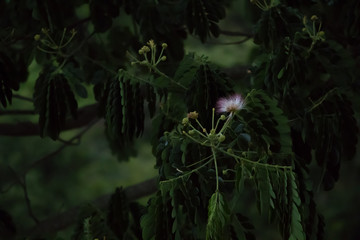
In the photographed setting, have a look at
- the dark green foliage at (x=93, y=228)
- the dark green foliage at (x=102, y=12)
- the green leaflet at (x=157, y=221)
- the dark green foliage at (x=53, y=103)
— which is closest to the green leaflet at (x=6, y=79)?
the dark green foliage at (x=53, y=103)

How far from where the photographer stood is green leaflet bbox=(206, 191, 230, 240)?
2.38 metres

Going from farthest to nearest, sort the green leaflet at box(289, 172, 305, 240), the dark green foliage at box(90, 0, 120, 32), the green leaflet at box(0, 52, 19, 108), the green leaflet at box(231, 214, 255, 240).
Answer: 1. the dark green foliage at box(90, 0, 120, 32)
2. the green leaflet at box(0, 52, 19, 108)
3. the green leaflet at box(231, 214, 255, 240)
4. the green leaflet at box(289, 172, 305, 240)

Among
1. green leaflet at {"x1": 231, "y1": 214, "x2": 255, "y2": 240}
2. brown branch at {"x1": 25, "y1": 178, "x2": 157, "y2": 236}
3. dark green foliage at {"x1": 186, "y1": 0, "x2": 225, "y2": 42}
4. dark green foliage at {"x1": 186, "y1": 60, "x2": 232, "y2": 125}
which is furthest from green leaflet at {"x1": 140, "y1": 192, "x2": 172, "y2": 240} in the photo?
brown branch at {"x1": 25, "y1": 178, "x2": 157, "y2": 236}

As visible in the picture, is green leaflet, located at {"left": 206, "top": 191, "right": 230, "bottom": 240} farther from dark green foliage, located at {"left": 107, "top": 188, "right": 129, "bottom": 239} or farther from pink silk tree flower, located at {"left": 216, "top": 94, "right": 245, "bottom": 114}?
dark green foliage, located at {"left": 107, "top": 188, "right": 129, "bottom": 239}

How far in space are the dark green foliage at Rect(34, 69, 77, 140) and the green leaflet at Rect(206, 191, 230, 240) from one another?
0.98 meters

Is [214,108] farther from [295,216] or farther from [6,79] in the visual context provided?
[6,79]

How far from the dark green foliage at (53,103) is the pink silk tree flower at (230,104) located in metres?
0.69

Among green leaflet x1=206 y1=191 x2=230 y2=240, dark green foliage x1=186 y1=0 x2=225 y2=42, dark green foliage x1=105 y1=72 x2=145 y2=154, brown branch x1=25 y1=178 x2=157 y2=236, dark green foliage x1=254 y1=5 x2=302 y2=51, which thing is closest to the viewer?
green leaflet x1=206 y1=191 x2=230 y2=240

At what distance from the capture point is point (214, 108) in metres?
2.83

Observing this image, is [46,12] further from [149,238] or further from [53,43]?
[149,238]

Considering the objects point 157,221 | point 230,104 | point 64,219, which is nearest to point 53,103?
Answer: point 157,221

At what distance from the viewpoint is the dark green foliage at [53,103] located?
10.4 ft

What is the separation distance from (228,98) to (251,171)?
17.3 inches

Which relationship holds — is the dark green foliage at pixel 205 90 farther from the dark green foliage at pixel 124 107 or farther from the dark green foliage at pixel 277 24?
the dark green foliage at pixel 277 24
